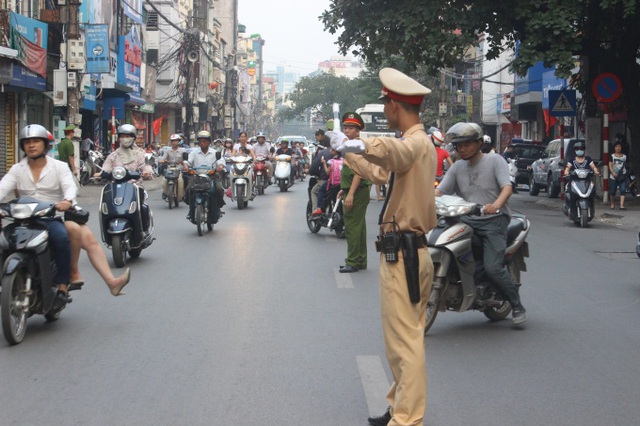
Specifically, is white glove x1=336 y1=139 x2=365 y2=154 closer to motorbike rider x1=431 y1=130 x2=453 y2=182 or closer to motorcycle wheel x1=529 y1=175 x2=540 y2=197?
motorbike rider x1=431 y1=130 x2=453 y2=182

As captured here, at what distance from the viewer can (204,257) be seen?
12.8 m

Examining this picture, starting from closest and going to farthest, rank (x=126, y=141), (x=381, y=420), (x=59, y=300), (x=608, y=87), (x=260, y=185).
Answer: (x=381, y=420) < (x=59, y=300) < (x=126, y=141) < (x=608, y=87) < (x=260, y=185)

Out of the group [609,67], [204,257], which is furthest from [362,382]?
[609,67]

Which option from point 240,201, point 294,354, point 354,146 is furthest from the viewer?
point 240,201

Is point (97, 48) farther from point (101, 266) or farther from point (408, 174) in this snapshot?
point (408, 174)

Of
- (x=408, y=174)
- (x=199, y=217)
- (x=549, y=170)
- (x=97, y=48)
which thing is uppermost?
(x=97, y=48)

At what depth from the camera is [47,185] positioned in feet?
26.0

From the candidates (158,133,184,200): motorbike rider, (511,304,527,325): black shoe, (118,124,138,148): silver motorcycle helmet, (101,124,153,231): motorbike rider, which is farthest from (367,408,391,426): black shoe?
(158,133,184,200): motorbike rider

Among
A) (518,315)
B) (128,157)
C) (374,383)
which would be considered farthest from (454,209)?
(128,157)

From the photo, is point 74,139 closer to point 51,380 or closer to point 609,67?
point 609,67

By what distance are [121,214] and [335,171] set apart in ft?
12.5

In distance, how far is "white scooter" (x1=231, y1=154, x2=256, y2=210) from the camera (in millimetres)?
21581

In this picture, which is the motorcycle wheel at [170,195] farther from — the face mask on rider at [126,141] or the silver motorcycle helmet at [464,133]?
the silver motorcycle helmet at [464,133]

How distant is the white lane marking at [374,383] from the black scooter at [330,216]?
7.79 meters
